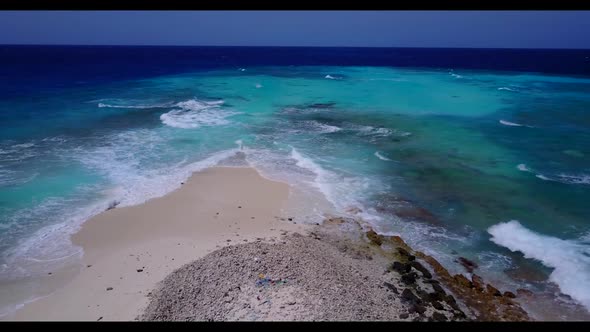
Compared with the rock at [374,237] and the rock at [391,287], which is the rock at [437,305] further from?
the rock at [374,237]

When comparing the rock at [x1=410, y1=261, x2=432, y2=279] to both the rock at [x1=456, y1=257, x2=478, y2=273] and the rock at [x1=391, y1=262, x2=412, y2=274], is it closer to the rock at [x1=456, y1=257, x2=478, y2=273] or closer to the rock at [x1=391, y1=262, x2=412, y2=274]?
the rock at [x1=391, y1=262, x2=412, y2=274]

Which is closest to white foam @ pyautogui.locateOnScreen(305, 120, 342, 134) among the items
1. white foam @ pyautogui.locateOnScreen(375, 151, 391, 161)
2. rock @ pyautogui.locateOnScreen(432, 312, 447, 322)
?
white foam @ pyautogui.locateOnScreen(375, 151, 391, 161)

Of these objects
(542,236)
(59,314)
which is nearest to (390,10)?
(59,314)

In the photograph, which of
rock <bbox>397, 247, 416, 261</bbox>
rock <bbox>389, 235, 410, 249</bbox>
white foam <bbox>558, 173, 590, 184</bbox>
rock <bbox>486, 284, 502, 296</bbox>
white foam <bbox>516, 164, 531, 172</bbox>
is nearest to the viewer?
rock <bbox>486, 284, 502, 296</bbox>

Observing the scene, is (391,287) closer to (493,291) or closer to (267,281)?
(493,291)

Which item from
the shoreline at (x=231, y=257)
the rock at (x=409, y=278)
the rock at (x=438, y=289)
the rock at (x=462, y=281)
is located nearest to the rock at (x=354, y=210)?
the shoreline at (x=231, y=257)

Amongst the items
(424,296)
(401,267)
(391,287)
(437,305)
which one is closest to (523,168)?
(401,267)
